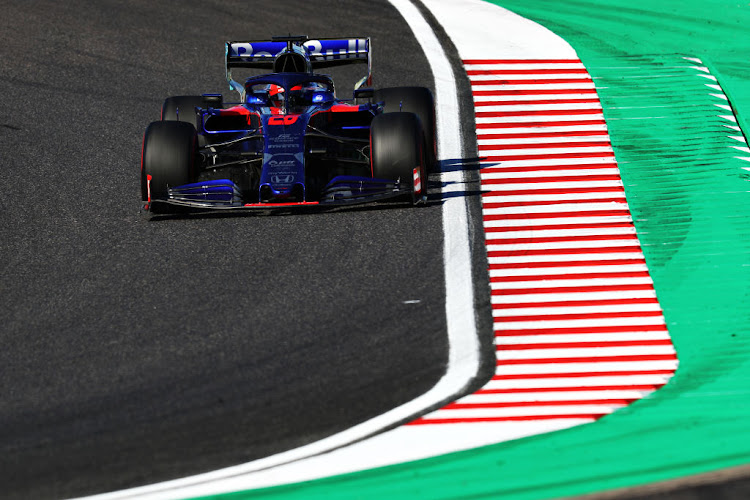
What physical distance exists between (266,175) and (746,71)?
8.13 meters

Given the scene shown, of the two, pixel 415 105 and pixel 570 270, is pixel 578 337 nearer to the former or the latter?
pixel 570 270

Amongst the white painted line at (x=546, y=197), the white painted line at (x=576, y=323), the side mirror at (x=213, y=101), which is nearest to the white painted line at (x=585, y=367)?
the white painted line at (x=576, y=323)

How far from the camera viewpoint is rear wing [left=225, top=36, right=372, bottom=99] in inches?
579

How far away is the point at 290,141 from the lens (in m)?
13.2

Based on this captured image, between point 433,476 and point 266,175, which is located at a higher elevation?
point 266,175

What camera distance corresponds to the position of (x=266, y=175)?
41.9 ft

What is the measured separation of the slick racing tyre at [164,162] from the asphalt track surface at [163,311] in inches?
22.8

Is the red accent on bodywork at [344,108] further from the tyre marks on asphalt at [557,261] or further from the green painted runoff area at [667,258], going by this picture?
the green painted runoff area at [667,258]

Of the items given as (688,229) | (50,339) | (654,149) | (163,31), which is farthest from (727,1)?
(50,339)

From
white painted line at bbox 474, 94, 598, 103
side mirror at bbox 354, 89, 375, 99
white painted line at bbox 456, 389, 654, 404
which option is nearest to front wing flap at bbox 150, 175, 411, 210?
side mirror at bbox 354, 89, 375, 99

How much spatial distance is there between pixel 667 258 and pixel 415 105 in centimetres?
363

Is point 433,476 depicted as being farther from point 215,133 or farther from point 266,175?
point 215,133

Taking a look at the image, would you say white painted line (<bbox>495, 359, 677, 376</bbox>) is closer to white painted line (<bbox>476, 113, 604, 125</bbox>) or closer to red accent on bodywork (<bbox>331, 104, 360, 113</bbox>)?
red accent on bodywork (<bbox>331, 104, 360, 113</bbox>)

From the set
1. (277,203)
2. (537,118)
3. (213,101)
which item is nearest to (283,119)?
(213,101)
